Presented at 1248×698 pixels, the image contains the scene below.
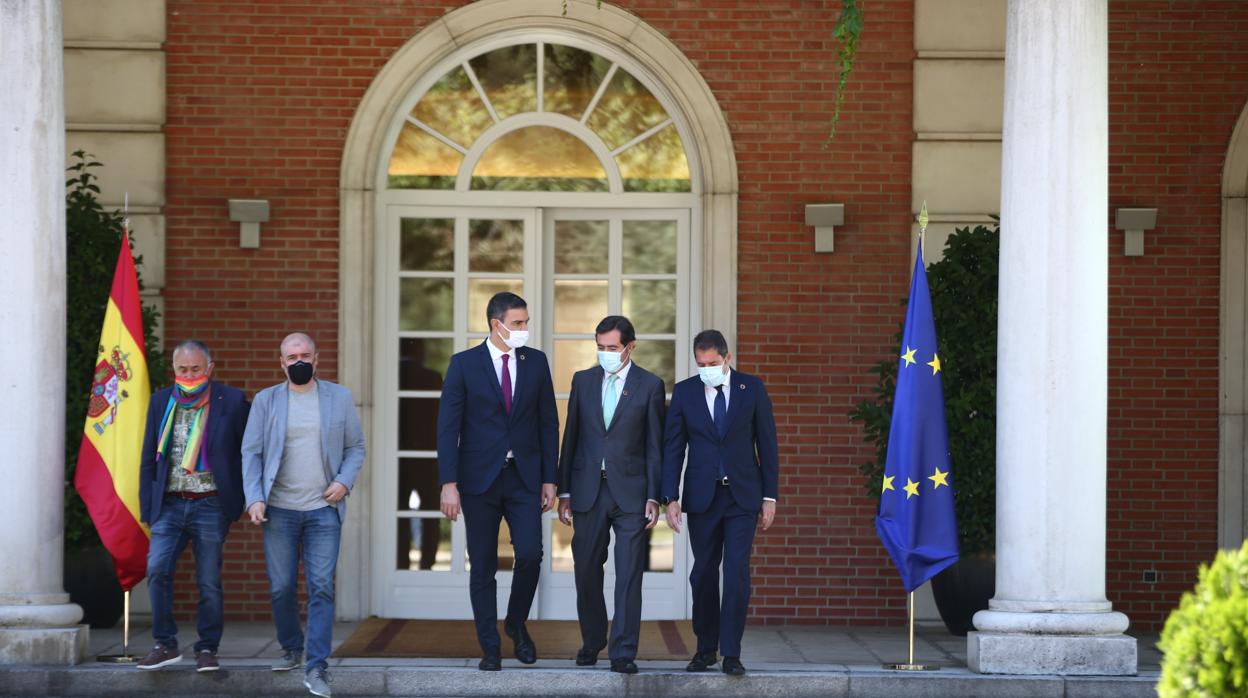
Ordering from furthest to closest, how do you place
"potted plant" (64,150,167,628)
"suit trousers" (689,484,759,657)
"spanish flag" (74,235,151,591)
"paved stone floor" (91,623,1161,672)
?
"potted plant" (64,150,167,628) < "paved stone floor" (91,623,1161,672) < "spanish flag" (74,235,151,591) < "suit trousers" (689,484,759,657)

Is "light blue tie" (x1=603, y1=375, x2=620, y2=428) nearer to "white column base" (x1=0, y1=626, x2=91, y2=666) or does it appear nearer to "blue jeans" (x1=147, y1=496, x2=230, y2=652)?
"blue jeans" (x1=147, y1=496, x2=230, y2=652)

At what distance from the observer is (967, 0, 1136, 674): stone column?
823cm

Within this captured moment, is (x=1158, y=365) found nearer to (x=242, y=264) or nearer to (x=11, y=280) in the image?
(x=242, y=264)

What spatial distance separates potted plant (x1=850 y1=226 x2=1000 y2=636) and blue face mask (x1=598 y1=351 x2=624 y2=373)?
2084 mm

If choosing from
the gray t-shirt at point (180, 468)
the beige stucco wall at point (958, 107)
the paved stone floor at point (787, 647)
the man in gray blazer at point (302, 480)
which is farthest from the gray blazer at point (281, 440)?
the beige stucco wall at point (958, 107)

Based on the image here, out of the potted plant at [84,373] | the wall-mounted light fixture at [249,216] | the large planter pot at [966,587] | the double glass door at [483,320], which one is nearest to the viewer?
the potted plant at [84,373]

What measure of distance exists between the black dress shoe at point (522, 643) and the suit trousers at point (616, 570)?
278 mm

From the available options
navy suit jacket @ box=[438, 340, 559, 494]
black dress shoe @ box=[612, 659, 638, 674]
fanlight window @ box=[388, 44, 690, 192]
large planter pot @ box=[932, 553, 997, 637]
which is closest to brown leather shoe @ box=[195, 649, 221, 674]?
navy suit jacket @ box=[438, 340, 559, 494]

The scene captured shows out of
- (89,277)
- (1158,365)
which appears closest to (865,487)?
(1158,365)

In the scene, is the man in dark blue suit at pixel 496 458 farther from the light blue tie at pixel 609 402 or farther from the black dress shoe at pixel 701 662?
the black dress shoe at pixel 701 662

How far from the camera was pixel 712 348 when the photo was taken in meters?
8.20

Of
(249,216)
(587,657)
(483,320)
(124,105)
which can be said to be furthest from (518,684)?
(124,105)

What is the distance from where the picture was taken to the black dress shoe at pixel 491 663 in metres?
8.13

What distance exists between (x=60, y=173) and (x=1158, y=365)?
6672 mm
